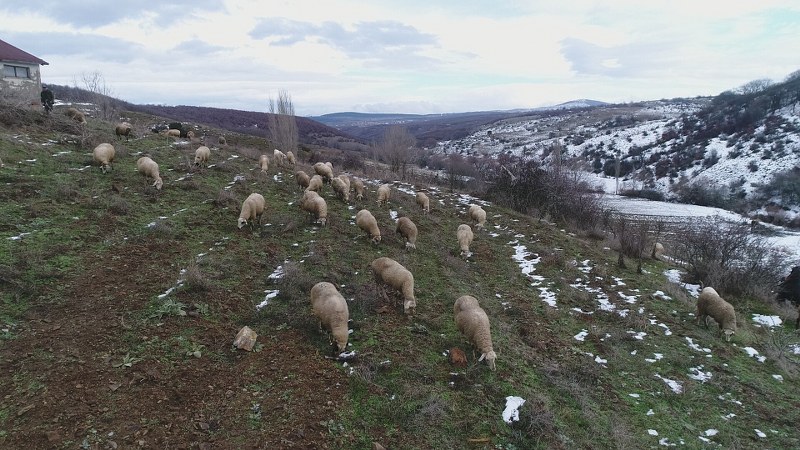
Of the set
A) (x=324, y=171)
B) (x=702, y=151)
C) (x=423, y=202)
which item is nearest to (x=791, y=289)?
(x=423, y=202)

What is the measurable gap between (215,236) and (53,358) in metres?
6.16

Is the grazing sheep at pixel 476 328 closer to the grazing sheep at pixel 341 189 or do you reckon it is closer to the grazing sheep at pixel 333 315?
the grazing sheep at pixel 333 315

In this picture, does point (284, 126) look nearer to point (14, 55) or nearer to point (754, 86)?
point (14, 55)

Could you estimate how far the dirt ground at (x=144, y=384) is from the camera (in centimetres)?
538

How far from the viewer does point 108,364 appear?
254 inches

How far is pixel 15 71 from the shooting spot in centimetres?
2867

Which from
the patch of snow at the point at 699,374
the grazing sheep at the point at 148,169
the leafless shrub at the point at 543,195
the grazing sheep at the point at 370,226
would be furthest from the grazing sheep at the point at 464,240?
the leafless shrub at the point at 543,195

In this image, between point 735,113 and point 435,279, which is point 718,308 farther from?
point 735,113

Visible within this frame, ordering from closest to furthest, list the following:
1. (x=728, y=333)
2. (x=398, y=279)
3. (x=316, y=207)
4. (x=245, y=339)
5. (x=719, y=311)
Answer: (x=245, y=339) → (x=398, y=279) → (x=728, y=333) → (x=719, y=311) → (x=316, y=207)

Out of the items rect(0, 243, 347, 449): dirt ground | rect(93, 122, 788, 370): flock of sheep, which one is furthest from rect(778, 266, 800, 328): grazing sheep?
rect(0, 243, 347, 449): dirt ground

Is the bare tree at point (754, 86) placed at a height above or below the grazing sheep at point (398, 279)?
above

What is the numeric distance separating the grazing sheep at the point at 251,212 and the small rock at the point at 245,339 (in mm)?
6104

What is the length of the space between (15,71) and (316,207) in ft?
93.6

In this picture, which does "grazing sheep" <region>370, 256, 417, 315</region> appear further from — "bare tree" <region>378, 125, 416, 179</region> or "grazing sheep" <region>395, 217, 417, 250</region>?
"bare tree" <region>378, 125, 416, 179</region>
